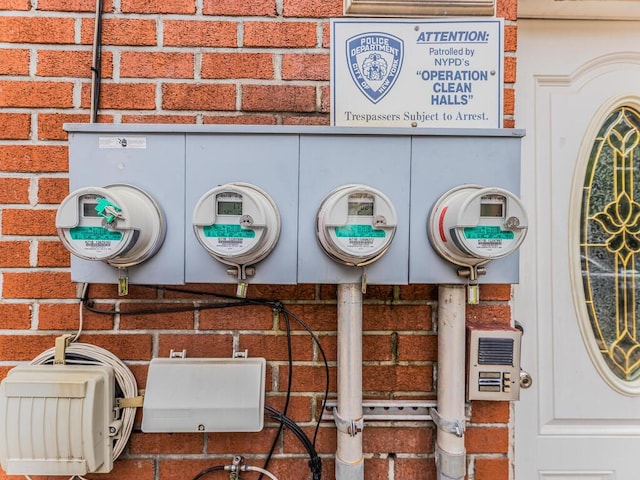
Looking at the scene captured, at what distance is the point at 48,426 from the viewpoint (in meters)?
0.81

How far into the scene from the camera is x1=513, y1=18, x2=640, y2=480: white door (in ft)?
3.63

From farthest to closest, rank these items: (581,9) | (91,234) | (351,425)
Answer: (581,9), (351,425), (91,234)

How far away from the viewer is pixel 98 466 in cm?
85

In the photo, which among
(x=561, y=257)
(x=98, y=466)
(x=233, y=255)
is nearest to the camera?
(x=233, y=255)

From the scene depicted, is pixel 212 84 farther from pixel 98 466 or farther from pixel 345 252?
pixel 98 466

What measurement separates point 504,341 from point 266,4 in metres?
1.04

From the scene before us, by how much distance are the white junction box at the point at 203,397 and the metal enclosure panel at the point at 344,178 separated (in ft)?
0.96

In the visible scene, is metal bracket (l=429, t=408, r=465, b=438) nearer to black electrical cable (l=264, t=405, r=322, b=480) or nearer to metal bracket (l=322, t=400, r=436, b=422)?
metal bracket (l=322, t=400, r=436, b=422)

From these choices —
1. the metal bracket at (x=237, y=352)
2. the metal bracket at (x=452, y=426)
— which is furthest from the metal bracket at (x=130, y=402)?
the metal bracket at (x=452, y=426)

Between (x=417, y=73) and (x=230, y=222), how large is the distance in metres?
0.61

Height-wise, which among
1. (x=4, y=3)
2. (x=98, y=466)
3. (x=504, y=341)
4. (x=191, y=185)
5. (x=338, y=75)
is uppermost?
(x=4, y=3)

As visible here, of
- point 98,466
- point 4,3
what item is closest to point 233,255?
point 98,466

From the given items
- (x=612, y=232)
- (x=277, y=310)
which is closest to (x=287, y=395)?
(x=277, y=310)

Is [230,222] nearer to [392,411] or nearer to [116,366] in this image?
[116,366]
